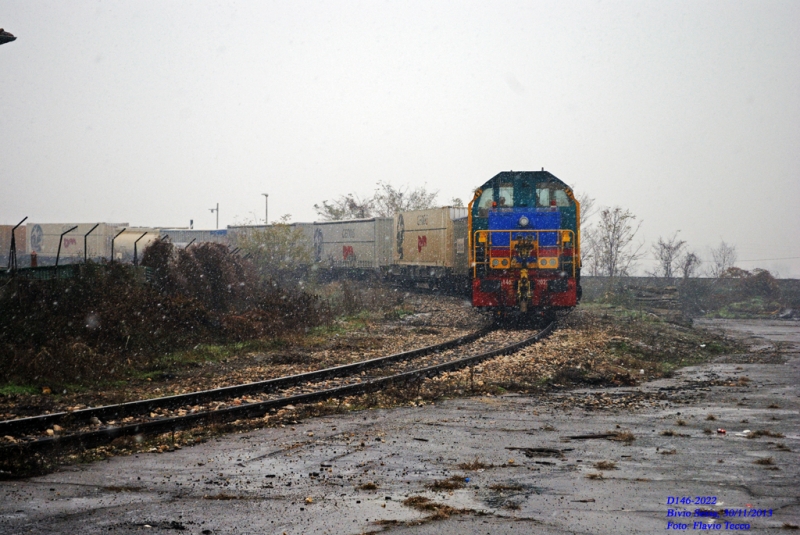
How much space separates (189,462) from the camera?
6.58m

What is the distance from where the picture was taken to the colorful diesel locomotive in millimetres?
18594

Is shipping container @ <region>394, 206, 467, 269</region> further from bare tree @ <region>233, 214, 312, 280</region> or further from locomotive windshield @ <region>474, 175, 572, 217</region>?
locomotive windshield @ <region>474, 175, 572, 217</region>

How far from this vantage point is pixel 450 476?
5.98m

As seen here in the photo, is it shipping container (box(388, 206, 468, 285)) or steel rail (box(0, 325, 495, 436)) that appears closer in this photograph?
steel rail (box(0, 325, 495, 436))

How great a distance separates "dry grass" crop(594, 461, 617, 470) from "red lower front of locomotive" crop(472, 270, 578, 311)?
12356 millimetres

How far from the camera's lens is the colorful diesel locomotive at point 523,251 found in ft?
61.0

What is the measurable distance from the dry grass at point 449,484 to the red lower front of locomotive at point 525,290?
1309 cm

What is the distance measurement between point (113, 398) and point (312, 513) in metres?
6.13

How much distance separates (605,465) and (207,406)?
17.3 ft

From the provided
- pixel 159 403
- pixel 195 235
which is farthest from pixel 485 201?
pixel 195 235

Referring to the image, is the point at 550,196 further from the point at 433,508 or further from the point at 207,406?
the point at 433,508

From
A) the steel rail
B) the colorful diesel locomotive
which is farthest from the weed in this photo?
the colorful diesel locomotive

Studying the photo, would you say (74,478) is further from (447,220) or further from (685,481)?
(447,220)

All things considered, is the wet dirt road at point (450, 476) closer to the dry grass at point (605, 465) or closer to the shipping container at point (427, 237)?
the dry grass at point (605, 465)
